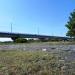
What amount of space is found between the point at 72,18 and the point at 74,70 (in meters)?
55.9

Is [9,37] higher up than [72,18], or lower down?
lower down

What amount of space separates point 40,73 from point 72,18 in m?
56.5

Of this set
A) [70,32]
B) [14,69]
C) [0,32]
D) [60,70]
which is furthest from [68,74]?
[0,32]

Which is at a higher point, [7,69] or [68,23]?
[68,23]

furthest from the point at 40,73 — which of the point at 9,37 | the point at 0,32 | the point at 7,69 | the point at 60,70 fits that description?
the point at 9,37

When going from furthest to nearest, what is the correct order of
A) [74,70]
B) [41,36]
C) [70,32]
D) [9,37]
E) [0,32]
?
[41,36] → [9,37] → [0,32] → [70,32] → [74,70]

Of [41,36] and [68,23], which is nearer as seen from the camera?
[68,23]

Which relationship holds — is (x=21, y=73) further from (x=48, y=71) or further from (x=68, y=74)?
(x=68, y=74)

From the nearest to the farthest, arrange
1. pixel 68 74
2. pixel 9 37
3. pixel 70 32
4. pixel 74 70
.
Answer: pixel 68 74
pixel 74 70
pixel 70 32
pixel 9 37

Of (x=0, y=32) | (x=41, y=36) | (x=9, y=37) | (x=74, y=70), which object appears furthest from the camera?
(x=41, y=36)

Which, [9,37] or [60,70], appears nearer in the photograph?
[60,70]

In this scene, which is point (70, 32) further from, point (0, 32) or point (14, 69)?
point (14, 69)

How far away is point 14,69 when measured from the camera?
850cm

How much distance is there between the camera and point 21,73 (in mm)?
7785
